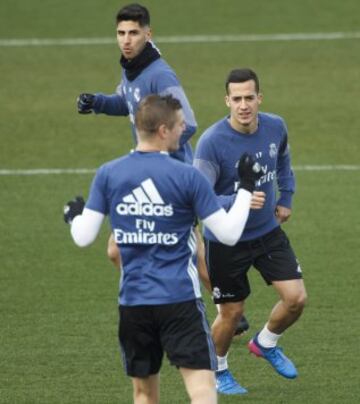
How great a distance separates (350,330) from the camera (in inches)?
473

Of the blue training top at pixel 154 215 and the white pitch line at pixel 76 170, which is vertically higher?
the blue training top at pixel 154 215

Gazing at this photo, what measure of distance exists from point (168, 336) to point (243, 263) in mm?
2327

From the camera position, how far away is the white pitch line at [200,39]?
24.3 metres

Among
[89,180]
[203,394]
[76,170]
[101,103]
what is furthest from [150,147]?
[76,170]

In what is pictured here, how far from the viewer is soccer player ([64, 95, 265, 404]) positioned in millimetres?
8352

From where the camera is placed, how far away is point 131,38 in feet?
36.6

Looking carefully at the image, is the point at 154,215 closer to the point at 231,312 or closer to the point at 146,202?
the point at 146,202

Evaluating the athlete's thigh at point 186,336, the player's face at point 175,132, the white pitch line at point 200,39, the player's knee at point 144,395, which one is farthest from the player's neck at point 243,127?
the white pitch line at point 200,39

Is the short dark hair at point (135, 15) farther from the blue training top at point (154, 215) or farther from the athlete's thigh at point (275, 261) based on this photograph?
the blue training top at point (154, 215)

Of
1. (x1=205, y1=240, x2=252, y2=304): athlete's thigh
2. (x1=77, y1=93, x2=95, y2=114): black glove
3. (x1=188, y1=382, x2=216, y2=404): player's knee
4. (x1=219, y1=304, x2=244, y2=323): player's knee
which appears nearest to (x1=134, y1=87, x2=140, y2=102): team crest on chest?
(x1=77, y1=93, x2=95, y2=114): black glove

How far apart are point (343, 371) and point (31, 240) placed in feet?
17.1

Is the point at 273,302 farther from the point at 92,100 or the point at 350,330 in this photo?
the point at 92,100

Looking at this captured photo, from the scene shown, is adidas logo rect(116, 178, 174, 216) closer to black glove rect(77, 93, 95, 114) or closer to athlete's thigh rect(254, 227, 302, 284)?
athlete's thigh rect(254, 227, 302, 284)

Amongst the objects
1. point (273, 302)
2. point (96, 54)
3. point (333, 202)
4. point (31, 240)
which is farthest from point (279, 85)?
point (273, 302)
